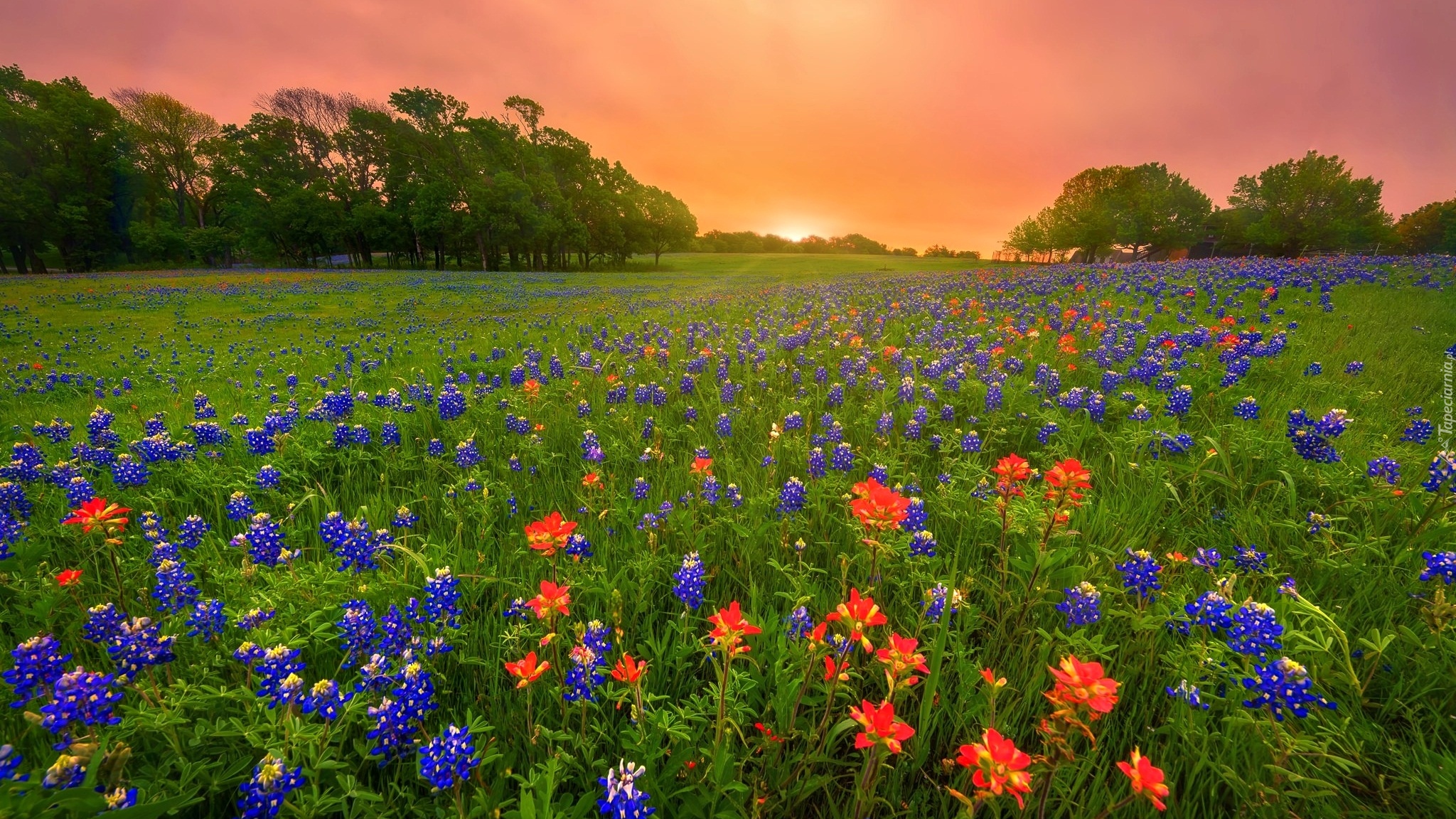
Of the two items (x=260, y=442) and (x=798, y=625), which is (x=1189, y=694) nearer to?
(x=798, y=625)

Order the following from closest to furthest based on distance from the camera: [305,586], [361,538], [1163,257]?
[305,586]
[361,538]
[1163,257]

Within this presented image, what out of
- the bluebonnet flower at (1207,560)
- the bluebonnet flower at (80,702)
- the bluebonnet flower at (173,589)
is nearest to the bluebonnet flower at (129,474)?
the bluebonnet flower at (173,589)

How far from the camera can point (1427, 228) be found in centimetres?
5931

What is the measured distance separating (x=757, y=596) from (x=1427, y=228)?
10434cm

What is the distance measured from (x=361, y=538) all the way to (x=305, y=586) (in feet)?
0.86

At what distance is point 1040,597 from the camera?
7.34 ft

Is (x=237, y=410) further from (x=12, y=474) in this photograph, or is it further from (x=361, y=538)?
(x=361, y=538)

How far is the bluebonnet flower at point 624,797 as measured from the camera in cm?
133

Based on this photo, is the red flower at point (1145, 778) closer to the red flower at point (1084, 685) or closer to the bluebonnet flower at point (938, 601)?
the red flower at point (1084, 685)

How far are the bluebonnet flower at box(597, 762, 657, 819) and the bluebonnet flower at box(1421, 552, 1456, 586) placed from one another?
330cm

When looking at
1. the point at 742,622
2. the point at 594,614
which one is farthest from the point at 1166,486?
the point at 594,614

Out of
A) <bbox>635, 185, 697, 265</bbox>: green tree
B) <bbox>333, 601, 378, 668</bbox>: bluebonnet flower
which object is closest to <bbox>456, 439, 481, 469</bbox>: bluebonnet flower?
<bbox>333, 601, 378, 668</bbox>: bluebonnet flower

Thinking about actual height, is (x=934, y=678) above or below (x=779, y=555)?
above

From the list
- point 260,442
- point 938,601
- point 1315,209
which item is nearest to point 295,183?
point 260,442
